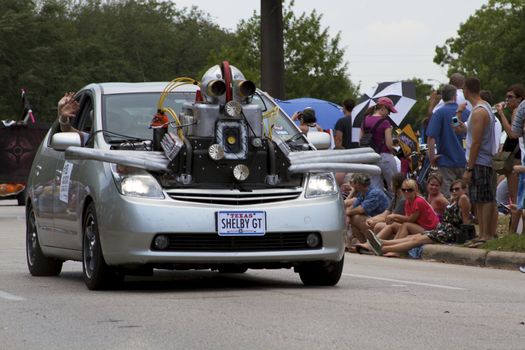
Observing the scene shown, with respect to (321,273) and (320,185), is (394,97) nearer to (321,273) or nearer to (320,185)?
(321,273)

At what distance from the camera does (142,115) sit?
1183 centimetres

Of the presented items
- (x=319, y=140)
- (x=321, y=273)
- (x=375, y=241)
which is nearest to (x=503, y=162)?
(x=375, y=241)

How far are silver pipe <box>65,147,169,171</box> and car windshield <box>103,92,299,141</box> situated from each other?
68cm

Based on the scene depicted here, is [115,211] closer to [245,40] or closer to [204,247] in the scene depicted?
[204,247]

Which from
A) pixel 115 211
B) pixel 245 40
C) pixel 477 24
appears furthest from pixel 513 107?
pixel 477 24

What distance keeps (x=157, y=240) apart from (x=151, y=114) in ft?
5.08

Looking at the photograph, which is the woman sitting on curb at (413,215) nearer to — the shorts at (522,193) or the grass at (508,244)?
the grass at (508,244)

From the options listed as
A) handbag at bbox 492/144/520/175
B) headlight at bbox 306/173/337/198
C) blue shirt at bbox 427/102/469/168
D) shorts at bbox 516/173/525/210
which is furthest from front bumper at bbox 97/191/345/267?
blue shirt at bbox 427/102/469/168

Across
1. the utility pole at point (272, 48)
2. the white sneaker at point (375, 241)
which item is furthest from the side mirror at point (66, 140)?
the utility pole at point (272, 48)

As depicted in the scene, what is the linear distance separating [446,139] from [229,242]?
8.11 meters

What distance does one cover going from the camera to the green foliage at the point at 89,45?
82.1 m

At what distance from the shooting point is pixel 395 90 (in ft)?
76.4

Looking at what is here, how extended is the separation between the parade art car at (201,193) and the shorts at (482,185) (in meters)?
5.05

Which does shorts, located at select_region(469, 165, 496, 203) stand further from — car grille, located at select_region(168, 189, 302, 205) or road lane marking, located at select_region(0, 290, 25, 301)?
road lane marking, located at select_region(0, 290, 25, 301)
